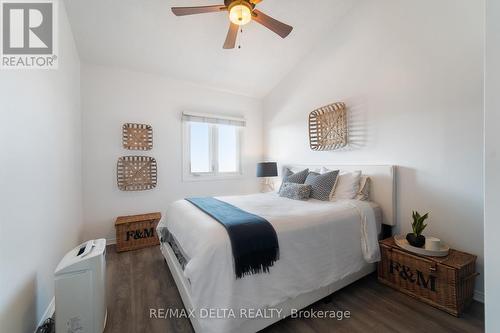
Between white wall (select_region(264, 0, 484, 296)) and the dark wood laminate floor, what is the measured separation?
0.60 meters

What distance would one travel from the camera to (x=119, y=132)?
3.17 m

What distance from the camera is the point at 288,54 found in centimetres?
345

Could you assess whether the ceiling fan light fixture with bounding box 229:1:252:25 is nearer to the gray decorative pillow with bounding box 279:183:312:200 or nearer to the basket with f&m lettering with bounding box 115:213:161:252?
the gray decorative pillow with bounding box 279:183:312:200

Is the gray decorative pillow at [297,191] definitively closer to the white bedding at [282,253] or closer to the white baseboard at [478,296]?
the white bedding at [282,253]

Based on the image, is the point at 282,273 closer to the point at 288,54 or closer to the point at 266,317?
the point at 266,317

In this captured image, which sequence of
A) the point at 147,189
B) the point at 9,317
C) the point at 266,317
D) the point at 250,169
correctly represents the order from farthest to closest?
the point at 250,169, the point at 147,189, the point at 266,317, the point at 9,317

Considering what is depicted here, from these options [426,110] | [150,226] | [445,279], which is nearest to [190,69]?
[150,226]

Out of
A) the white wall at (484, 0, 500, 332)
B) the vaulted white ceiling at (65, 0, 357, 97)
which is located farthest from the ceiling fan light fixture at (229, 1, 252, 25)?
the white wall at (484, 0, 500, 332)

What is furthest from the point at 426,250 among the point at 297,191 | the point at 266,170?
the point at 266,170

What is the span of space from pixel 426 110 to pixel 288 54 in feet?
7.19

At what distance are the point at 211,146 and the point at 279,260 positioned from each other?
289cm

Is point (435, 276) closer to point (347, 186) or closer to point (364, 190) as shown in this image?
point (364, 190)

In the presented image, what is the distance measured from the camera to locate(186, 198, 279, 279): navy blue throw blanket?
4.34 ft

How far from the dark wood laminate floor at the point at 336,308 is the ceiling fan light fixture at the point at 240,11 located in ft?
8.41
